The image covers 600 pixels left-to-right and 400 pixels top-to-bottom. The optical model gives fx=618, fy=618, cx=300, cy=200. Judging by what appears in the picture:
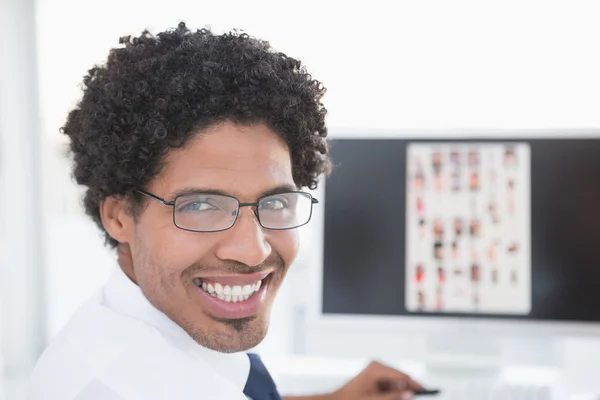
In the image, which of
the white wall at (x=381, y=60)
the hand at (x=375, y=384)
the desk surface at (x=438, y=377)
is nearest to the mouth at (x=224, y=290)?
the hand at (x=375, y=384)

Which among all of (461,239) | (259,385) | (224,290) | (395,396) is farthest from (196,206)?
(461,239)

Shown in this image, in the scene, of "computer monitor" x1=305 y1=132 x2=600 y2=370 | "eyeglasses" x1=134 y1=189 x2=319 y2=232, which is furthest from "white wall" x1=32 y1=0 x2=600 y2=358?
"eyeglasses" x1=134 y1=189 x2=319 y2=232

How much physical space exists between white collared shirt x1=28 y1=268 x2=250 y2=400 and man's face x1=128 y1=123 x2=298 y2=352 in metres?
0.03

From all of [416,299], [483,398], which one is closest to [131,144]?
[416,299]

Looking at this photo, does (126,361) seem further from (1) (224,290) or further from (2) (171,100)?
(2) (171,100)

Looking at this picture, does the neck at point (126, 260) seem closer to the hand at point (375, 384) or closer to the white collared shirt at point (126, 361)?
the white collared shirt at point (126, 361)

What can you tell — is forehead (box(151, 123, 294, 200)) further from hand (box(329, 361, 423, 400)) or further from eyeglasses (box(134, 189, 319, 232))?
hand (box(329, 361, 423, 400))

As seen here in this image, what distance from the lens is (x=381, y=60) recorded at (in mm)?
1827

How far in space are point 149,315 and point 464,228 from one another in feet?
2.44

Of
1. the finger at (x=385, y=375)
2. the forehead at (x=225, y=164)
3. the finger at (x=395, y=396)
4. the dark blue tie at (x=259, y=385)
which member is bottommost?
the finger at (x=395, y=396)

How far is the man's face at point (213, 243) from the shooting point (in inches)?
30.3

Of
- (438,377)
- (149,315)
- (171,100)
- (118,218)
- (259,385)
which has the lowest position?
(438,377)

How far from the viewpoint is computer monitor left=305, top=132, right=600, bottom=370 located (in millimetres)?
1274

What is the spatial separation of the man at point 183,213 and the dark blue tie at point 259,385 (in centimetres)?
3
